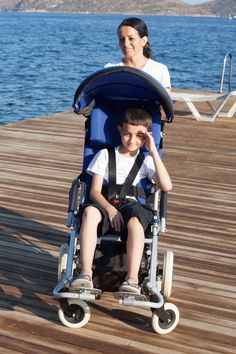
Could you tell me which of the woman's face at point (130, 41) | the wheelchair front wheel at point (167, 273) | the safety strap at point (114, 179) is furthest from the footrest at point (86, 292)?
the woman's face at point (130, 41)

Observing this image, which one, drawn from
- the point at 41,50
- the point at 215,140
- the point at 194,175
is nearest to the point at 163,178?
the point at 194,175

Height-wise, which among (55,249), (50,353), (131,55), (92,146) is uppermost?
(131,55)

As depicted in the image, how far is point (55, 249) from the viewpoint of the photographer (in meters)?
5.01

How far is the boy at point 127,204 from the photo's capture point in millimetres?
3725

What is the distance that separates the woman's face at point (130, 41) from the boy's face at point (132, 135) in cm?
55

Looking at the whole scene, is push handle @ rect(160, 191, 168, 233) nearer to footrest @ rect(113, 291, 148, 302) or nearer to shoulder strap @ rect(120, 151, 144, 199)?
shoulder strap @ rect(120, 151, 144, 199)

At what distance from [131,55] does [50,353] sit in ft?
6.15

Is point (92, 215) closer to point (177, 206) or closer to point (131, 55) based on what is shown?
point (131, 55)

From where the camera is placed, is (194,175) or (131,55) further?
(194,175)

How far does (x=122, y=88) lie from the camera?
4207 mm

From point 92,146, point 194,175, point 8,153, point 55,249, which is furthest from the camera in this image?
point 8,153

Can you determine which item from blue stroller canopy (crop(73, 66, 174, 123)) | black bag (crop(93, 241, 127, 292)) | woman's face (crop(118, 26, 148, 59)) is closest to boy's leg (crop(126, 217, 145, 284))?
black bag (crop(93, 241, 127, 292))

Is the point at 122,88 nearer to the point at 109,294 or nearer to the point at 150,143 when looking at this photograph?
the point at 150,143

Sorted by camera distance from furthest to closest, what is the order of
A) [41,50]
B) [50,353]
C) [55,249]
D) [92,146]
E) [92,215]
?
[41,50], [55,249], [92,146], [92,215], [50,353]
